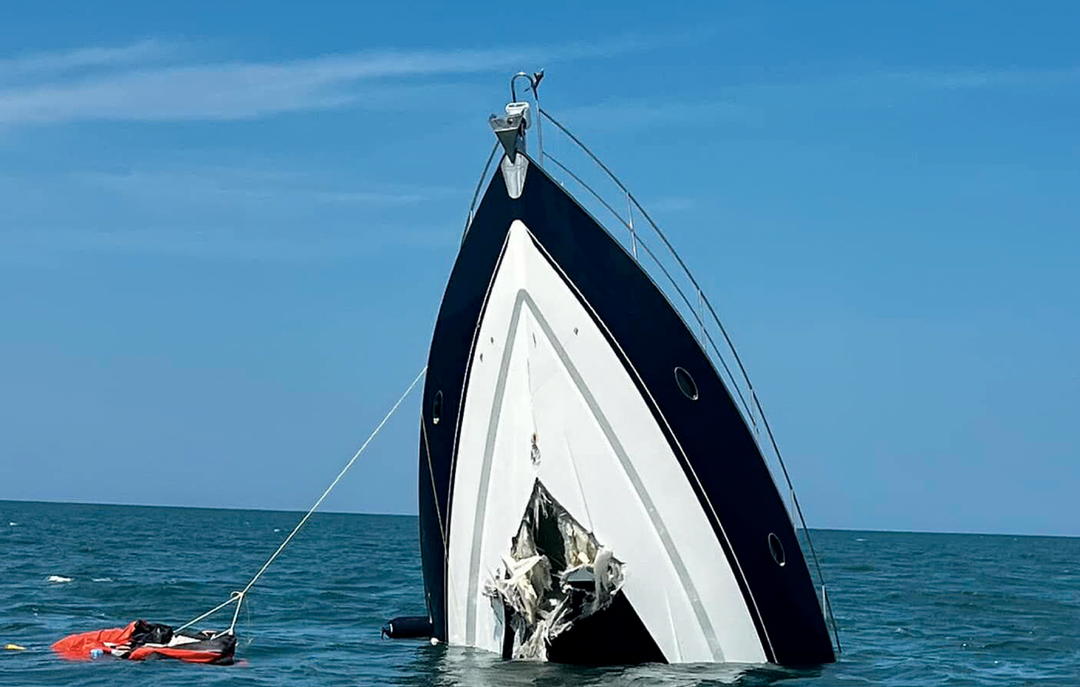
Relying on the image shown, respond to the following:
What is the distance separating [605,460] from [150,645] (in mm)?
5976

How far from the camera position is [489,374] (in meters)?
12.3

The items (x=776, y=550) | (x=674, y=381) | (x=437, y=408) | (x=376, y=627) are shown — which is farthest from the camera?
(x=376, y=627)

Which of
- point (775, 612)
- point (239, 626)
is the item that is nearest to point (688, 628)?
point (775, 612)

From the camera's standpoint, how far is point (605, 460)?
1176 cm

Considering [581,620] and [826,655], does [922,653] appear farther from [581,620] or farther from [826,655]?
[581,620]

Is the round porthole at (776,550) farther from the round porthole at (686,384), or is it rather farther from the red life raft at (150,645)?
the red life raft at (150,645)

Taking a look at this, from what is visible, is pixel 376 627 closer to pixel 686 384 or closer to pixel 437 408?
pixel 437 408

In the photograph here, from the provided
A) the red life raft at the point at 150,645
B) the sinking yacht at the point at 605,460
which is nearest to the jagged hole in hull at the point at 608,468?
the sinking yacht at the point at 605,460

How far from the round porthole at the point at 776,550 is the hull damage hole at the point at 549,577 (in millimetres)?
1553

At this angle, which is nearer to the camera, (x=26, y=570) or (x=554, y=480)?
(x=554, y=480)

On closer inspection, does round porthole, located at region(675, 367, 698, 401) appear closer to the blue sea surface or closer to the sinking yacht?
the sinking yacht

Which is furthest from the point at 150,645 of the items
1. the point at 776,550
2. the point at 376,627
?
the point at 776,550

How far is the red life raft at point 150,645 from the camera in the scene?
1412 cm

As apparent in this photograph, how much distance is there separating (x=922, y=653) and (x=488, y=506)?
7.38 metres
